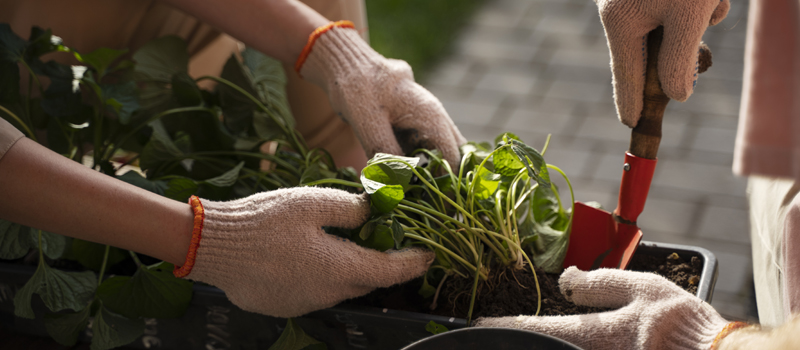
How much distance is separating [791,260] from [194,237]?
1.92ft

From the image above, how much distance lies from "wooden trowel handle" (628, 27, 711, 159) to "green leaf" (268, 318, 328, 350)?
17.2 inches

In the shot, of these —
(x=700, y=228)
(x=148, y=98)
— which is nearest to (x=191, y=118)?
(x=148, y=98)

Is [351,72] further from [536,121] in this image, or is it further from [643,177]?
[536,121]

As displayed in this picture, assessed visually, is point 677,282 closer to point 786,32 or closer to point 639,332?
point 639,332

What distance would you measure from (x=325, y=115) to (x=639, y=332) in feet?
2.51

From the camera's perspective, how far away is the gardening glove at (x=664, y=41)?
1.90ft

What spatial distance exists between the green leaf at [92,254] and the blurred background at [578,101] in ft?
3.94

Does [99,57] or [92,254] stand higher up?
[99,57]

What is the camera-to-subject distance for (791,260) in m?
0.54

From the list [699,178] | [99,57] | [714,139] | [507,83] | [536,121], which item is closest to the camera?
[99,57]

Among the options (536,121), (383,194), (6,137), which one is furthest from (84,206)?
(536,121)

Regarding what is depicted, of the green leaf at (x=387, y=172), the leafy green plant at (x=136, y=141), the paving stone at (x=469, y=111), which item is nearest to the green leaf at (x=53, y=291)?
the leafy green plant at (x=136, y=141)

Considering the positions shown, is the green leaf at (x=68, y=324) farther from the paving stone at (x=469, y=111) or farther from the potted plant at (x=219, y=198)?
the paving stone at (x=469, y=111)

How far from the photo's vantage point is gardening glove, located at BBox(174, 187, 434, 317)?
23.7 inches
